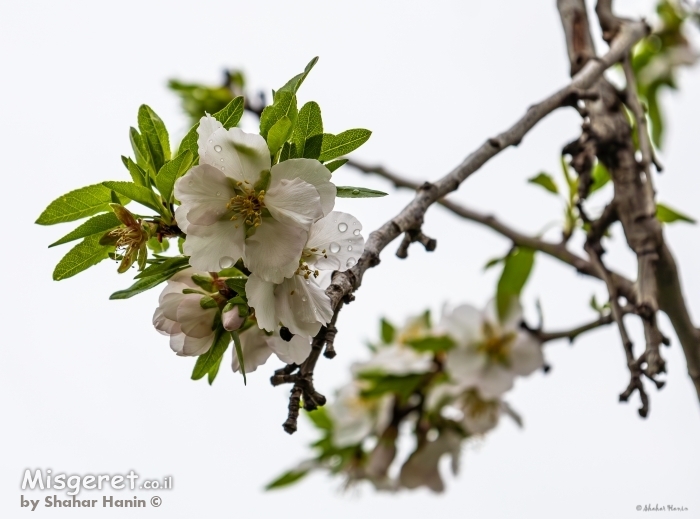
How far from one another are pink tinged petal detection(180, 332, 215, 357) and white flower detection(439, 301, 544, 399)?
1.19m

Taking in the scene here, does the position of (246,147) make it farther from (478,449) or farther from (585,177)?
(478,449)

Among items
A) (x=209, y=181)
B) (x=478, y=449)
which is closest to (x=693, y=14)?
(x=478, y=449)

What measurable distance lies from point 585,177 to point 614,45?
1.29ft

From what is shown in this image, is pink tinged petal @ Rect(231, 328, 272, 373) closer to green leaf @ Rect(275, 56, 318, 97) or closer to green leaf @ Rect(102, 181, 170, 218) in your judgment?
green leaf @ Rect(102, 181, 170, 218)

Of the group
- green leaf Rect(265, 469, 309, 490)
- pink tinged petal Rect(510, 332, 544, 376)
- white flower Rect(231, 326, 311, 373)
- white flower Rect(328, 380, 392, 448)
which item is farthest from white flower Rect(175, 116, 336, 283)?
green leaf Rect(265, 469, 309, 490)

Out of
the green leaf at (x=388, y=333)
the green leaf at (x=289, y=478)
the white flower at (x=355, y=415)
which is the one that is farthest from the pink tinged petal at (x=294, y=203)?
the green leaf at (x=289, y=478)

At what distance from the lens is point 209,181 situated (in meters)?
0.81

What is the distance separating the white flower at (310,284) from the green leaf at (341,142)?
78mm

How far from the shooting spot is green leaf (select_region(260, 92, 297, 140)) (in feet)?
2.78

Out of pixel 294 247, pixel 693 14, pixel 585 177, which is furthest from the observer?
pixel 693 14

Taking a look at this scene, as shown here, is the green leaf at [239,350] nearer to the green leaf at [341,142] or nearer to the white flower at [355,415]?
the green leaf at [341,142]

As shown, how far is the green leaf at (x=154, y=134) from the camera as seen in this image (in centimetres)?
91

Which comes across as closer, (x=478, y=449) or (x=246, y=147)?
(x=246, y=147)

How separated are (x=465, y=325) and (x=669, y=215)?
23.6 inches
